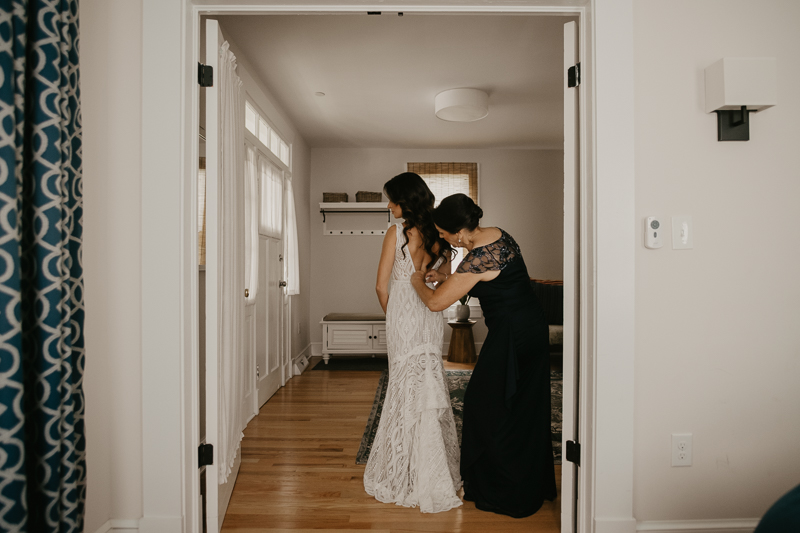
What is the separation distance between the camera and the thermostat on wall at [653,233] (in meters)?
1.56

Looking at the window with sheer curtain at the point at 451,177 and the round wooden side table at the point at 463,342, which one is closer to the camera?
the round wooden side table at the point at 463,342

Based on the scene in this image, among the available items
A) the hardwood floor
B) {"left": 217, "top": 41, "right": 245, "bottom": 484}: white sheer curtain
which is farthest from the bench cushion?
{"left": 217, "top": 41, "right": 245, "bottom": 484}: white sheer curtain

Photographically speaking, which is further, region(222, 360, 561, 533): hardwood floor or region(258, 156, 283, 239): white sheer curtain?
region(258, 156, 283, 239): white sheer curtain

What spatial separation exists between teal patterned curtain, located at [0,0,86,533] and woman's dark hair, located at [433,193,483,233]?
1382 millimetres

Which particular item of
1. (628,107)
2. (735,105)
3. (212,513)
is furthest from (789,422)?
(212,513)

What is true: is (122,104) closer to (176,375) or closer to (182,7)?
(182,7)

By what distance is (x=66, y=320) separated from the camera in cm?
131

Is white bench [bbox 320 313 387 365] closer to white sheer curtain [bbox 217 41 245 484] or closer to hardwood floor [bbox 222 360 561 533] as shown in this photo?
hardwood floor [bbox 222 360 561 533]

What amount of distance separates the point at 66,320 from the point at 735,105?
2400 millimetres

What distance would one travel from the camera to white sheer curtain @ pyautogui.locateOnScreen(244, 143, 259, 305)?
10.1ft

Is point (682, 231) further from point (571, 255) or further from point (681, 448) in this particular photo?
point (681, 448)

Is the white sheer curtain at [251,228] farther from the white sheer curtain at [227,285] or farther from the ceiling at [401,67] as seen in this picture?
the white sheer curtain at [227,285]

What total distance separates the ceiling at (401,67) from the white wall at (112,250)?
3.61ft

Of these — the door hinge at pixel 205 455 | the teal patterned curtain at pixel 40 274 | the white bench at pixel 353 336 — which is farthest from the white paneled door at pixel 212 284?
the white bench at pixel 353 336
